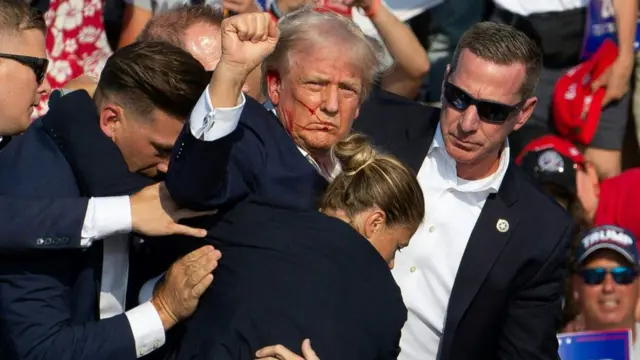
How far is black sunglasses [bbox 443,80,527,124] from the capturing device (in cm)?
436

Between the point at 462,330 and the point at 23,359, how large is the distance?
1.64 m

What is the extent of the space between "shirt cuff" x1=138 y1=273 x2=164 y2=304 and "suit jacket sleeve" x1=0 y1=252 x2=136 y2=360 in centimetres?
21

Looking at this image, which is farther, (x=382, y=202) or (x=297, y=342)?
(x=382, y=202)

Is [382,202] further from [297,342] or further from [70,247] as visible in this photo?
[70,247]

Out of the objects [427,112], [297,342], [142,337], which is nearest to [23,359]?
[142,337]

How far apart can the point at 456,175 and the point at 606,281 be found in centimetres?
123

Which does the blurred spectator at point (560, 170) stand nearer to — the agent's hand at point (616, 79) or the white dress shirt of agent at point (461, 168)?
the agent's hand at point (616, 79)

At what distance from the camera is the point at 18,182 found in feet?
11.1

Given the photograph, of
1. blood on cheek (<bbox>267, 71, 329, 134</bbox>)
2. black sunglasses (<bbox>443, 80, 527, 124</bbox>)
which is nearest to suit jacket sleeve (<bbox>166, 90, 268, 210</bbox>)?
Answer: blood on cheek (<bbox>267, 71, 329, 134</bbox>)

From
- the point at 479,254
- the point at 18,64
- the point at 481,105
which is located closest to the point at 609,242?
the point at 479,254

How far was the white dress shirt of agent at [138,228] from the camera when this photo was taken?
10.9 feet

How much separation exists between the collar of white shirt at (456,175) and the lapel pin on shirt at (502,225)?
0.12 m

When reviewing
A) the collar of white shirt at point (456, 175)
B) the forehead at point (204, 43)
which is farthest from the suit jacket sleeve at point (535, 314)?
the forehead at point (204, 43)

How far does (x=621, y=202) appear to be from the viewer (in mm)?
5707
